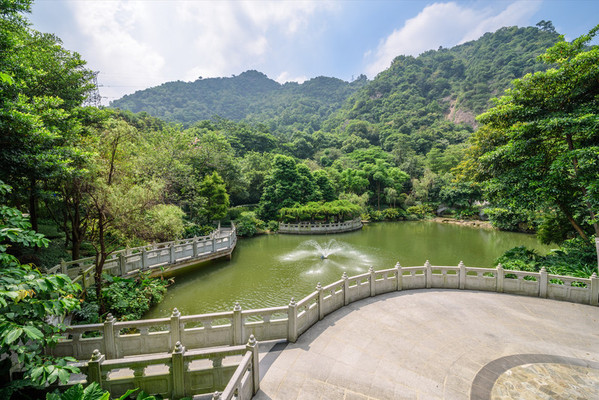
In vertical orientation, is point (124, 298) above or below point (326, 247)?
above

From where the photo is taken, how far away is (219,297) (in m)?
11.4

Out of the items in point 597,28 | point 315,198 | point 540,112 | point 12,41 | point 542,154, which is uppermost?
point 597,28

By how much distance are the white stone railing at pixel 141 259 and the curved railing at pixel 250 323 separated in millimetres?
3131

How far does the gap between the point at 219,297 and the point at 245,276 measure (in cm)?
271

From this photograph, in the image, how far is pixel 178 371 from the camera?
4320 millimetres

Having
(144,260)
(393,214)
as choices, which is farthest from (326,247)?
(393,214)

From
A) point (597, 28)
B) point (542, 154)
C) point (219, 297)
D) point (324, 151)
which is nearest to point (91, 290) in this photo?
point (219, 297)

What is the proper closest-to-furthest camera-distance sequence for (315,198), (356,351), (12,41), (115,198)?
(356,351) → (12,41) → (115,198) → (315,198)

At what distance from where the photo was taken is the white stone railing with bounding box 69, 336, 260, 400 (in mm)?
4211

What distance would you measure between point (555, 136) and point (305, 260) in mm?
13144

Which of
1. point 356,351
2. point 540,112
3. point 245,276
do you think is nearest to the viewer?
point 356,351

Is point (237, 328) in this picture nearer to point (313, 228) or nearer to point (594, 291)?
point (594, 291)

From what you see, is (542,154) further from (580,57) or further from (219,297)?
(219,297)

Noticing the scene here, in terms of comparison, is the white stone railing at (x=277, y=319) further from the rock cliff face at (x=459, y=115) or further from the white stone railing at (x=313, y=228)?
the rock cliff face at (x=459, y=115)
